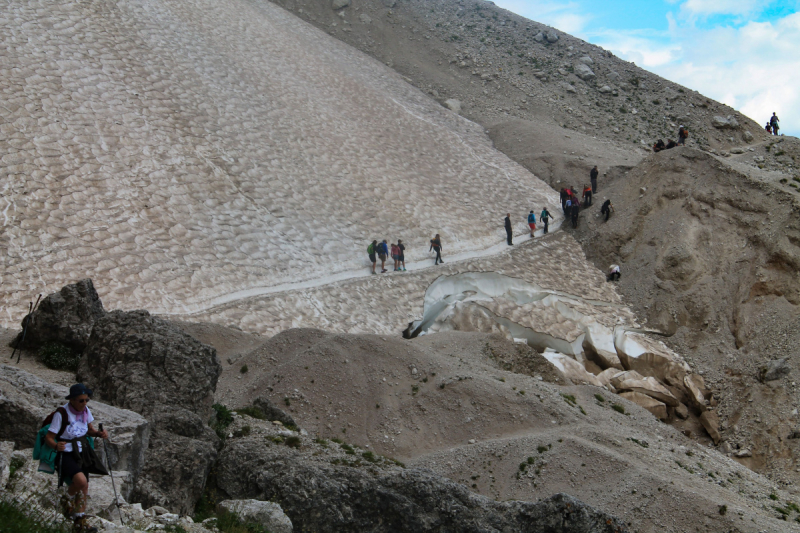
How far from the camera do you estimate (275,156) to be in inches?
1013

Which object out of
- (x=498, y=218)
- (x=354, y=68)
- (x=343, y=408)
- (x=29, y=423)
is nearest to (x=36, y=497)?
(x=29, y=423)

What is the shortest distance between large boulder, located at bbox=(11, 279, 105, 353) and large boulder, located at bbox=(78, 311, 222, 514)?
3.28ft

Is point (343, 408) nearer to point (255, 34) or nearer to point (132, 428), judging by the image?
point (132, 428)

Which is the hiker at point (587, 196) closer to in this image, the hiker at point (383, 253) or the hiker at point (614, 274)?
the hiker at point (614, 274)

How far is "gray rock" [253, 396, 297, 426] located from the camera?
11.9 metres

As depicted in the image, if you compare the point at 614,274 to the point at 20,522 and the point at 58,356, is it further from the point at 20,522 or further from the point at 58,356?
the point at 20,522

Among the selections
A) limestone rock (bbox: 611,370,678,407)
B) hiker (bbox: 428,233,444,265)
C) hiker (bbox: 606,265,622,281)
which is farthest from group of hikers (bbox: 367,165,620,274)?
limestone rock (bbox: 611,370,678,407)

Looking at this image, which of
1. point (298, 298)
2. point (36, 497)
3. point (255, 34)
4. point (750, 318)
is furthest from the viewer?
point (255, 34)

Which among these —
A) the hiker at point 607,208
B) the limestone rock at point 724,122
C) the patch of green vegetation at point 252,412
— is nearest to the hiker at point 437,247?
the hiker at point 607,208

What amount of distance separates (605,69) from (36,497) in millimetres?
41528

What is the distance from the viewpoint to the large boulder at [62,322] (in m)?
12.0

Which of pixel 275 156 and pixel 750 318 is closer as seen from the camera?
pixel 750 318

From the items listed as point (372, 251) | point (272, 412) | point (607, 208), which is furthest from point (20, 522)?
point (607, 208)

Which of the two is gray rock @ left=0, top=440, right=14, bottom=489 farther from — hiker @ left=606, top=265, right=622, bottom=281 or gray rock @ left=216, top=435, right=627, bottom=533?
hiker @ left=606, top=265, right=622, bottom=281
